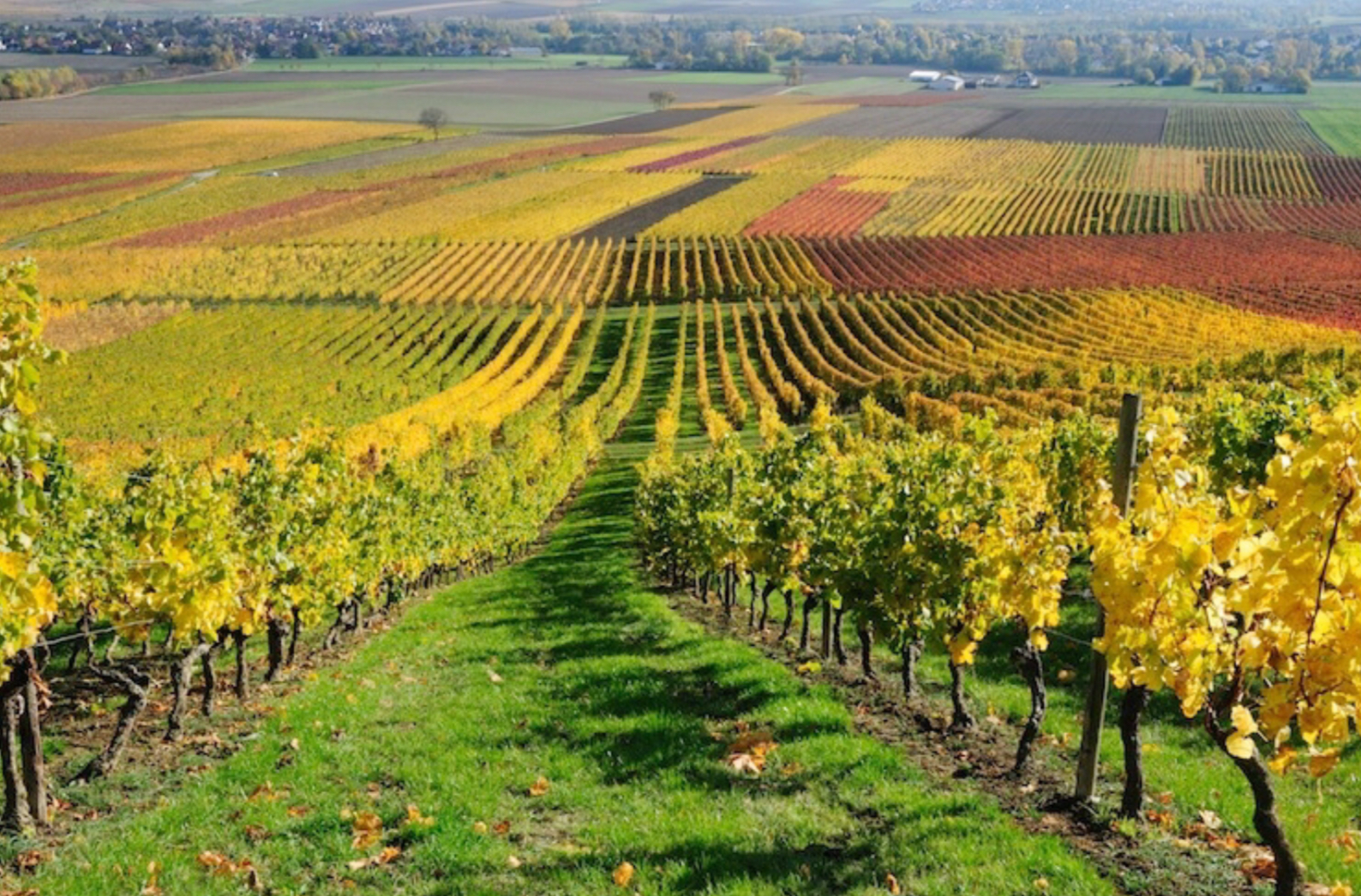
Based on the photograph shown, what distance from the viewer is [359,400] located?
2388 inches

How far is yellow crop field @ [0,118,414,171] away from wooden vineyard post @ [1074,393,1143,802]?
157 m

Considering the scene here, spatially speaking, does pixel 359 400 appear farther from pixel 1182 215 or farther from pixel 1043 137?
pixel 1043 137

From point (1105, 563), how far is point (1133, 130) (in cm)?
18406

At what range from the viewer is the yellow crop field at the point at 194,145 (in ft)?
483

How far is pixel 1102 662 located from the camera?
10.9 m

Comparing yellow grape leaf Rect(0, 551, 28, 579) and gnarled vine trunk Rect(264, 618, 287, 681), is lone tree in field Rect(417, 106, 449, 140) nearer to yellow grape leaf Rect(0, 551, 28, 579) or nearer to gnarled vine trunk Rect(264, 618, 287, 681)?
gnarled vine trunk Rect(264, 618, 287, 681)

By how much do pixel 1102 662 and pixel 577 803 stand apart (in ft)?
17.8

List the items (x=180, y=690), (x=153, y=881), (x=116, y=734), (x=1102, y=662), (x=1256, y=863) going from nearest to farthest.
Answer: (x=1256, y=863) < (x=153, y=881) < (x=1102, y=662) < (x=116, y=734) < (x=180, y=690)

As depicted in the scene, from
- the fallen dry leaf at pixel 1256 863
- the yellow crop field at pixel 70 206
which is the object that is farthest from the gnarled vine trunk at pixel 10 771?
the yellow crop field at pixel 70 206

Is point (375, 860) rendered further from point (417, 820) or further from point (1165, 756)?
point (1165, 756)

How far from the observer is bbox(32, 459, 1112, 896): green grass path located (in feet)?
32.1

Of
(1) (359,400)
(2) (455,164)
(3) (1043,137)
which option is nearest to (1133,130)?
(3) (1043,137)

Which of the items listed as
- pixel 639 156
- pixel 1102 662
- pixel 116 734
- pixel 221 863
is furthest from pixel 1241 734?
pixel 639 156

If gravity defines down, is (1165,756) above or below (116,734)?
below
